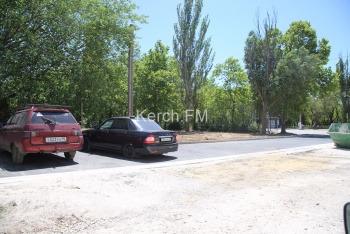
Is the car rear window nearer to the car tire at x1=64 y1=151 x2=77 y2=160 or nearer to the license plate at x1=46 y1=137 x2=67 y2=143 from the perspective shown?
the license plate at x1=46 y1=137 x2=67 y2=143

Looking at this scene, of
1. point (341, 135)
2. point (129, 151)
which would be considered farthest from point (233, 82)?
point (129, 151)

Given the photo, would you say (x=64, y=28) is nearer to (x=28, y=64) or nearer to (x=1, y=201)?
(x=28, y=64)

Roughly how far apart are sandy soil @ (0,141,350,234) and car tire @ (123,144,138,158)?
163cm

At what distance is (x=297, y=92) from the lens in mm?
28609

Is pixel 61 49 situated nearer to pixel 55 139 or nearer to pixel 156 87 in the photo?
pixel 55 139

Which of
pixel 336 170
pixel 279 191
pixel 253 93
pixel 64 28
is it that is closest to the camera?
pixel 279 191

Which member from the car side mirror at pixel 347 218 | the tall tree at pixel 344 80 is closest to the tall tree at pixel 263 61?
the tall tree at pixel 344 80

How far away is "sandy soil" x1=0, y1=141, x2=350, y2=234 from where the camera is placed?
4188mm

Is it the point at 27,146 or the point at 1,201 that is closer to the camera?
the point at 1,201

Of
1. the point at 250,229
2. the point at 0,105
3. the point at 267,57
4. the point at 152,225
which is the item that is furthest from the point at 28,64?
the point at 267,57

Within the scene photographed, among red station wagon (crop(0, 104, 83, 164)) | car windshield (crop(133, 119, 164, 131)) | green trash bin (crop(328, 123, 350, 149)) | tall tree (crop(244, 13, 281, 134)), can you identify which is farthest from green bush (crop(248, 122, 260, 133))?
red station wagon (crop(0, 104, 83, 164))

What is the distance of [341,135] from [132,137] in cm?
1197

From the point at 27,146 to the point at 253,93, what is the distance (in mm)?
27234

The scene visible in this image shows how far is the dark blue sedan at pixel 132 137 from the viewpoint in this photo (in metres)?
9.82
